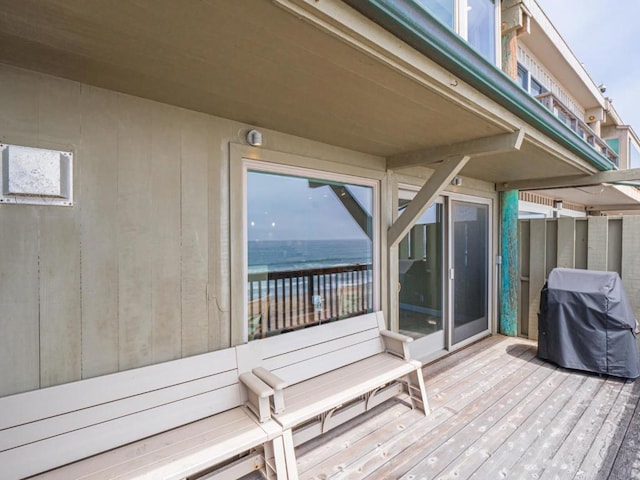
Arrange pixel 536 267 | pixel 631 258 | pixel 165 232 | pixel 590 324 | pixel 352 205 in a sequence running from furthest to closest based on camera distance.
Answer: pixel 536 267 < pixel 631 258 < pixel 590 324 < pixel 352 205 < pixel 165 232

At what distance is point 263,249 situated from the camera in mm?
2342

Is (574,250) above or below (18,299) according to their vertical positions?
above

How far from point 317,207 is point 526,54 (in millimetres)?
5208

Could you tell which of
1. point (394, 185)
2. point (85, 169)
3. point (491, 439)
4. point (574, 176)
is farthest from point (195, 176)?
point (574, 176)

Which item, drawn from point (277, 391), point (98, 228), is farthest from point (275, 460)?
point (98, 228)

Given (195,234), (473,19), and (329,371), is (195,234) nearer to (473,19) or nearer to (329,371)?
(329,371)

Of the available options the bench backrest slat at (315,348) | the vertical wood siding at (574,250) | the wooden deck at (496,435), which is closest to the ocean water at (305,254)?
the bench backrest slat at (315,348)

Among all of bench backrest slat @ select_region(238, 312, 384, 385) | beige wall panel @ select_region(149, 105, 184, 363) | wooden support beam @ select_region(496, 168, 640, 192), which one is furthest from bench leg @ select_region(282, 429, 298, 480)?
wooden support beam @ select_region(496, 168, 640, 192)

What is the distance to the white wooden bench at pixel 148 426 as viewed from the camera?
140cm

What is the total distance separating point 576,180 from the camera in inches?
156

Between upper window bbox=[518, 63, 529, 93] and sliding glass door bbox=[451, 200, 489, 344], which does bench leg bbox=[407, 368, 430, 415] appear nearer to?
sliding glass door bbox=[451, 200, 489, 344]

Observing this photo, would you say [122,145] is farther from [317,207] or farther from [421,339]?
[421,339]

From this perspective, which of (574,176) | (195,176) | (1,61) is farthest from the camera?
(574,176)

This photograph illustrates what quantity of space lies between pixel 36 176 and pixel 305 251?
1.68 meters
